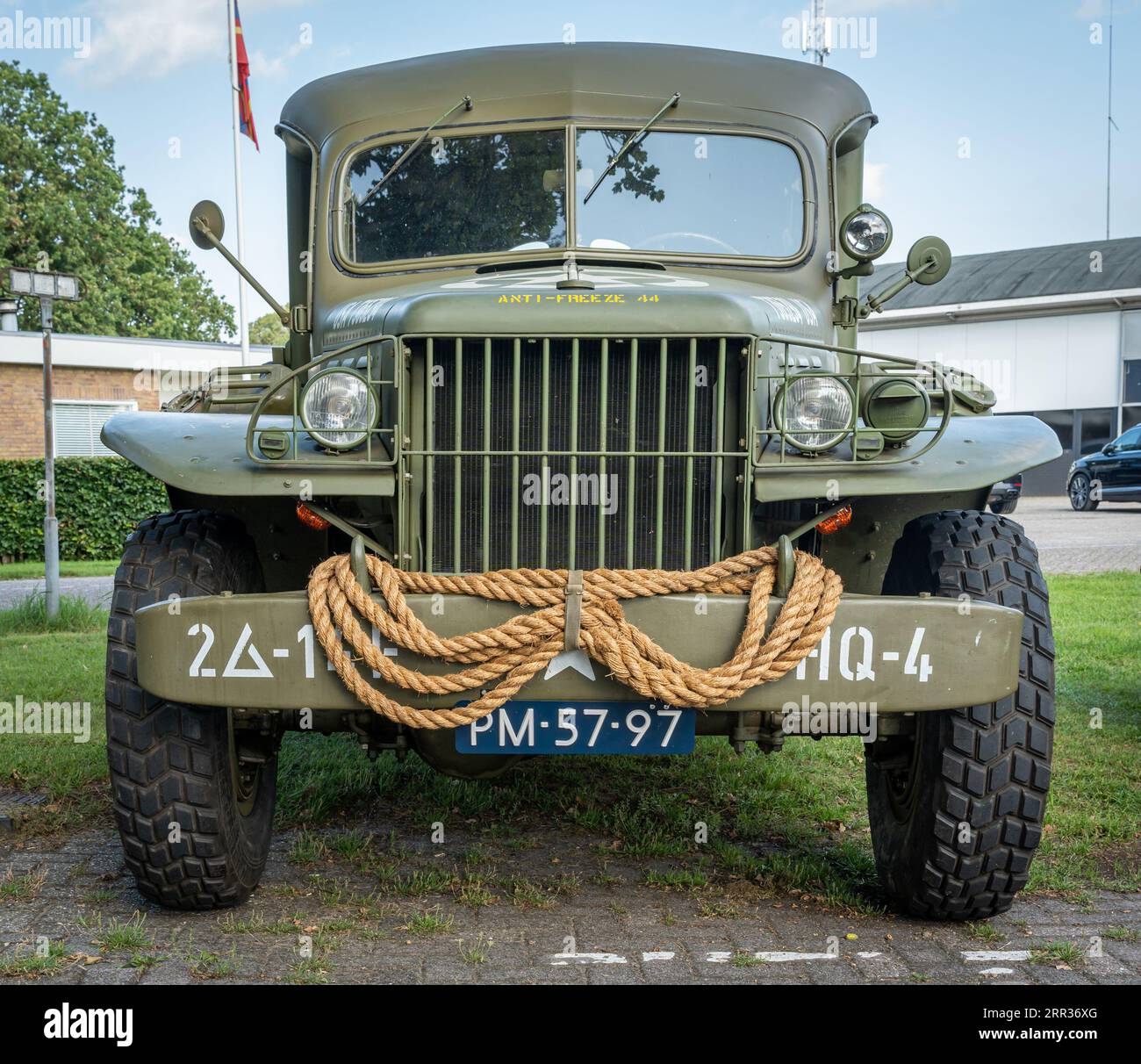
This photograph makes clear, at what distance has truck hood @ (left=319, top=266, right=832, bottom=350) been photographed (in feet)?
10.9

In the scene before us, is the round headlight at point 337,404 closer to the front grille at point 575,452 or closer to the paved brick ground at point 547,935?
the front grille at point 575,452

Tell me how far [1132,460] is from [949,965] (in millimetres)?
19835

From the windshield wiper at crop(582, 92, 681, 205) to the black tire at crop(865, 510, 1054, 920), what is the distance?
1.83 meters

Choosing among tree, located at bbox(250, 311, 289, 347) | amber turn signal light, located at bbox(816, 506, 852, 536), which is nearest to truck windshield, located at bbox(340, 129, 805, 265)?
amber turn signal light, located at bbox(816, 506, 852, 536)

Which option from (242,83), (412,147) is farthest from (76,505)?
(412,147)

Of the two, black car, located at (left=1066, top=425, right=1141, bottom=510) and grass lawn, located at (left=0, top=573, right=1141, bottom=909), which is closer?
grass lawn, located at (left=0, top=573, right=1141, bottom=909)

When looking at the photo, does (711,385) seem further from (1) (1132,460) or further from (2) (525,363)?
(1) (1132,460)

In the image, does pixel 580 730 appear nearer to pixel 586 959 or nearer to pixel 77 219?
pixel 586 959

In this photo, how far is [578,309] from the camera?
3.36m

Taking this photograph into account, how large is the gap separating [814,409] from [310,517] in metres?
1.46

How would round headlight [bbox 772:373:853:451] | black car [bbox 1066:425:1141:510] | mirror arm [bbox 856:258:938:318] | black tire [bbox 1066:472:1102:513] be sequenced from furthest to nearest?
black tire [bbox 1066:472:1102:513]
black car [bbox 1066:425:1141:510]
mirror arm [bbox 856:258:938:318]
round headlight [bbox 772:373:853:451]

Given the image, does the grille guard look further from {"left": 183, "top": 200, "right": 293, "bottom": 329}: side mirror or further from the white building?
the white building

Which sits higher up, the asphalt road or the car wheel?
the car wheel
